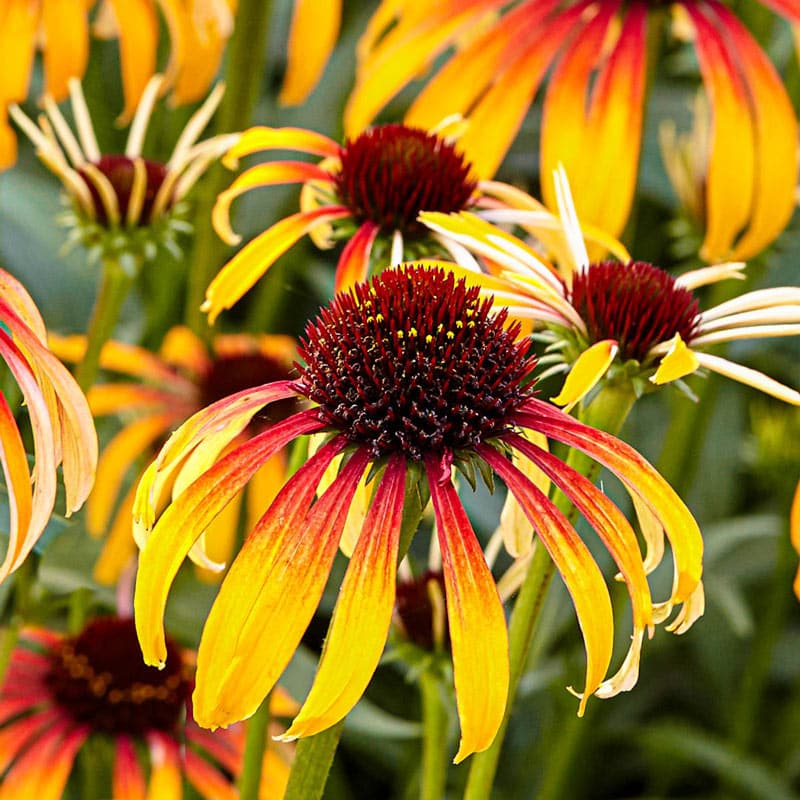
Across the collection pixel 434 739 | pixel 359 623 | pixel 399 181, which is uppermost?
pixel 399 181

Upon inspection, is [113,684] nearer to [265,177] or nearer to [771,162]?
[265,177]

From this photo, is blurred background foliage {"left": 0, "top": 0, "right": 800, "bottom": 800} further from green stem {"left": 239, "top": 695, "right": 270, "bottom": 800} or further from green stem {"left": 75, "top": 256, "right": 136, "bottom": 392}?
green stem {"left": 239, "top": 695, "right": 270, "bottom": 800}

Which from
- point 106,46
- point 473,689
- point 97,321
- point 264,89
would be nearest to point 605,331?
point 473,689

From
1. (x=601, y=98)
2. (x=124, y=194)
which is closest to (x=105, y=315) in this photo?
(x=124, y=194)

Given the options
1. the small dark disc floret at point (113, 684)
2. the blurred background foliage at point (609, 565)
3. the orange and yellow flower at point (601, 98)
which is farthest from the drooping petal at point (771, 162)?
the small dark disc floret at point (113, 684)

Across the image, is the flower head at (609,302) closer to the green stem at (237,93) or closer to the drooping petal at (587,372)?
the drooping petal at (587,372)

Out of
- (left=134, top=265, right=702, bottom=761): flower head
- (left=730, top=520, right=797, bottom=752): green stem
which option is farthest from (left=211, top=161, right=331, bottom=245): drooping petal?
(left=730, top=520, right=797, bottom=752): green stem
